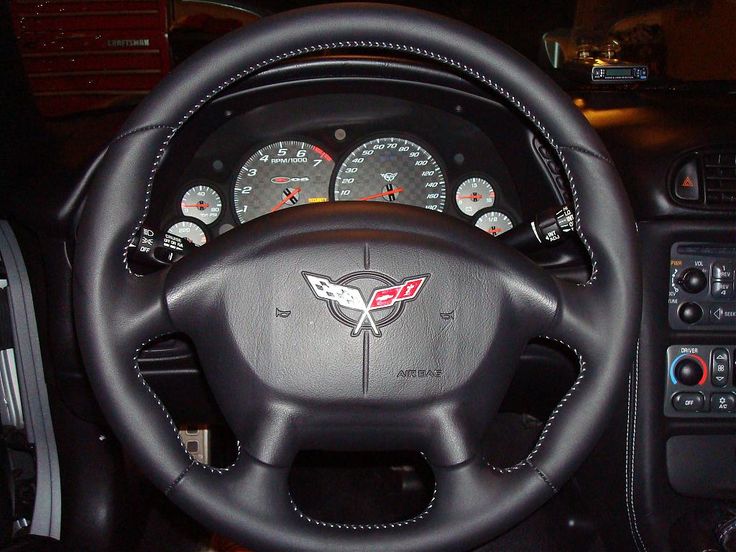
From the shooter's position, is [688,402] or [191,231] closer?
[688,402]

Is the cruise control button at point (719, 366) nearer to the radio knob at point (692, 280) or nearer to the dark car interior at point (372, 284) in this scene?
the dark car interior at point (372, 284)

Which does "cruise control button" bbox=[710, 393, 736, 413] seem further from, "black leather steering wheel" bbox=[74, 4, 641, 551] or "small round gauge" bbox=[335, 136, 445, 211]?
"small round gauge" bbox=[335, 136, 445, 211]

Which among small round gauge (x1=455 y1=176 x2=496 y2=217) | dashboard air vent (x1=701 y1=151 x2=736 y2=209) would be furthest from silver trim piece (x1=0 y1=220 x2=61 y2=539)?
dashboard air vent (x1=701 y1=151 x2=736 y2=209)

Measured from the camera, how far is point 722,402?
1405mm

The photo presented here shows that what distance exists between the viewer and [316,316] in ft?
3.17

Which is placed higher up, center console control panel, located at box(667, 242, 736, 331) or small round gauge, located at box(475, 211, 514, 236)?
small round gauge, located at box(475, 211, 514, 236)

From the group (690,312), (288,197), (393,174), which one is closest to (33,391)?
(288,197)

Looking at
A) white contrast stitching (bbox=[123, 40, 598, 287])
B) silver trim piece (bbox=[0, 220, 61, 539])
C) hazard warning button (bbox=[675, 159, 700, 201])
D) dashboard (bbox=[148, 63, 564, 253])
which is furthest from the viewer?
Result: dashboard (bbox=[148, 63, 564, 253])

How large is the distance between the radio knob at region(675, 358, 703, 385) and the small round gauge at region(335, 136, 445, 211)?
0.65m

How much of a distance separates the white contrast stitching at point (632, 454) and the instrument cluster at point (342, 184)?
526 millimetres

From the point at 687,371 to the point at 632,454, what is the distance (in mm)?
188

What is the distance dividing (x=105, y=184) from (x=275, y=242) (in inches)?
8.6

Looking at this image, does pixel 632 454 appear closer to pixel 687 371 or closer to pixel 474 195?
pixel 687 371

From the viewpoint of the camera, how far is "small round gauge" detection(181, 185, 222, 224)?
1.71 meters
